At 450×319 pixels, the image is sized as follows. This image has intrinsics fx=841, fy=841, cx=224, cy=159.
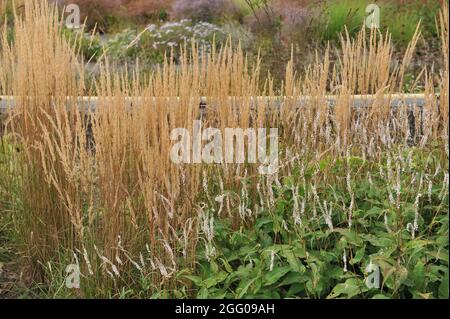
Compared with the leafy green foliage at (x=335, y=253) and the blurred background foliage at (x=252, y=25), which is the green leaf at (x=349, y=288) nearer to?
the leafy green foliage at (x=335, y=253)

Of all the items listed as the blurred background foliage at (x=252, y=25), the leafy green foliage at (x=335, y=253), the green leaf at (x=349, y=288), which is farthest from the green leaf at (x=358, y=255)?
the blurred background foliage at (x=252, y=25)

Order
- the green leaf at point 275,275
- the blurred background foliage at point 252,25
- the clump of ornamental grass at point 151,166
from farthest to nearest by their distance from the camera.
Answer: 1. the blurred background foliage at point 252,25
2. the clump of ornamental grass at point 151,166
3. the green leaf at point 275,275

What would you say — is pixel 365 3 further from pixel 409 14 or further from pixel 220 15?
pixel 220 15

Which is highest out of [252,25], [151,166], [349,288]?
[252,25]

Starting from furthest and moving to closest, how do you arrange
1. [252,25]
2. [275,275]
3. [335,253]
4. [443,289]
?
[252,25] < [335,253] < [275,275] < [443,289]

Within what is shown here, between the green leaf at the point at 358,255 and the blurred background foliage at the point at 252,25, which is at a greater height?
the blurred background foliage at the point at 252,25

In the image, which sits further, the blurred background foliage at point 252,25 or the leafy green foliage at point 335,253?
the blurred background foliage at point 252,25

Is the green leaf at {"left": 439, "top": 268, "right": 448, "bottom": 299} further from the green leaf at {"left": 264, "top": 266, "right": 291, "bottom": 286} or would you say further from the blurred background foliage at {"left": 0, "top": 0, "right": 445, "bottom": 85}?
the blurred background foliage at {"left": 0, "top": 0, "right": 445, "bottom": 85}

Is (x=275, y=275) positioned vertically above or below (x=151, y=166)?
below

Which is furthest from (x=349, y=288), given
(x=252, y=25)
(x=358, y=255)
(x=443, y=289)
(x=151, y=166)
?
(x=252, y=25)

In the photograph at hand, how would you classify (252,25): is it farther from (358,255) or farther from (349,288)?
(349,288)

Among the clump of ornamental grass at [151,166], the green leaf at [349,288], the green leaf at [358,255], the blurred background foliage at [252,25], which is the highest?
the blurred background foliage at [252,25]

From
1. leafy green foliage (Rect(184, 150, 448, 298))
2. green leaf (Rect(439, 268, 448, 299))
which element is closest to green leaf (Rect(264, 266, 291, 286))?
leafy green foliage (Rect(184, 150, 448, 298))
